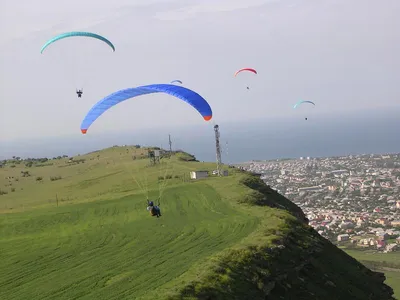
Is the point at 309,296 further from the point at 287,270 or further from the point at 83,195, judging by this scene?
the point at 83,195

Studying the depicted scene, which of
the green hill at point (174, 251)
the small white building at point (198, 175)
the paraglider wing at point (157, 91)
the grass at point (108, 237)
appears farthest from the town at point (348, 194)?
the paraglider wing at point (157, 91)

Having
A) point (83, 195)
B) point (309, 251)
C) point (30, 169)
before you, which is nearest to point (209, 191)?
point (83, 195)

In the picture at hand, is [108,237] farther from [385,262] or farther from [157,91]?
[385,262]

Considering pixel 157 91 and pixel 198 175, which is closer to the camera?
pixel 157 91

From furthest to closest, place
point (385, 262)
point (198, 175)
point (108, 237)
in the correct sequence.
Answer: point (385, 262) → point (198, 175) → point (108, 237)

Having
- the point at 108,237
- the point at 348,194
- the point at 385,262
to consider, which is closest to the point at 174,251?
the point at 108,237

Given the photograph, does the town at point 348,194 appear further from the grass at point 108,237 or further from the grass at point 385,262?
the grass at point 108,237

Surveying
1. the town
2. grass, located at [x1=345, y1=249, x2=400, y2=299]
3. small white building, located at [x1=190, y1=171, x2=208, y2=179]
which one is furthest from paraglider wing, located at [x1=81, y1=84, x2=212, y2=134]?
the town
